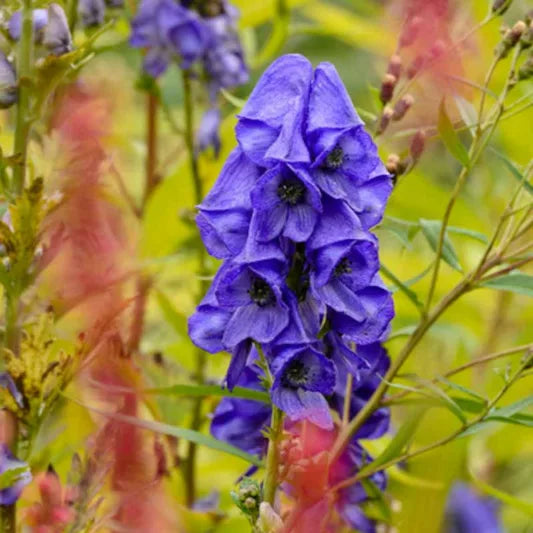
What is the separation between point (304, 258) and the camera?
2.22 feet

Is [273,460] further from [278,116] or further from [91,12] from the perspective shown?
[91,12]

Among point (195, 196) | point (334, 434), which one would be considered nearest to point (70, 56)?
point (334, 434)

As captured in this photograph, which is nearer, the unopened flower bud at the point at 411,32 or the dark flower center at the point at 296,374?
the dark flower center at the point at 296,374

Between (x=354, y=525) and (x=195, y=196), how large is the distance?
0.50m

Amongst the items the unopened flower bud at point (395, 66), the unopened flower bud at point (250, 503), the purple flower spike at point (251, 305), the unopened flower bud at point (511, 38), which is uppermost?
the unopened flower bud at point (511, 38)

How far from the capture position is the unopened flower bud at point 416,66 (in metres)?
0.85

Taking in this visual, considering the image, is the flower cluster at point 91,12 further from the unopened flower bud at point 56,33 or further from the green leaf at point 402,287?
the green leaf at point 402,287

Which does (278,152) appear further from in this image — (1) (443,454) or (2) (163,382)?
(1) (443,454)

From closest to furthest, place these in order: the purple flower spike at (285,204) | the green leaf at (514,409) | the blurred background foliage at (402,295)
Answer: the purple flower spike at (285,204), the green leaf at (514,409), the blurred background foliage at (402,295)

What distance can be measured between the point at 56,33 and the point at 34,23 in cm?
2

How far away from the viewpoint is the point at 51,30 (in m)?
0.79

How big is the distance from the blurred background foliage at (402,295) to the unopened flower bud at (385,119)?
52 millimetres

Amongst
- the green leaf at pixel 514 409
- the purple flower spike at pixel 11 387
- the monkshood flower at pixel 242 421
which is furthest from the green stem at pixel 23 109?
the green leaf at pixel 514 409

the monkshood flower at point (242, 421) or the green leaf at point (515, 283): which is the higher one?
the green leaf at point (515, 283)
